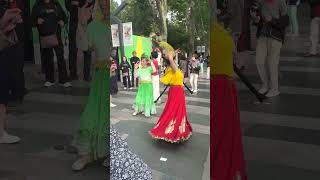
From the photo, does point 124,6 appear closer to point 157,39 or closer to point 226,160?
point 157,39

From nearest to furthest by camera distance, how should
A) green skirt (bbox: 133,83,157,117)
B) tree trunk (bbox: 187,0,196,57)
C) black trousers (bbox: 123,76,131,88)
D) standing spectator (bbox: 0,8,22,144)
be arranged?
tree trunk (bbox: 187,0,196,57)
green skirt (bbox: 133,83,157,117)
black trousers (bbox: 123,76,131,88)
standing spectator (bbox: 0,8,22,144)

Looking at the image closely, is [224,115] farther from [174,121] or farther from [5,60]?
[5,60]

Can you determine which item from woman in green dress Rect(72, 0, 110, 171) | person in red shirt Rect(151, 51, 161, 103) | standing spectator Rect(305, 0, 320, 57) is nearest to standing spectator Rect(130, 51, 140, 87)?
person in red shirt Rect(151, 51, 161, 103)

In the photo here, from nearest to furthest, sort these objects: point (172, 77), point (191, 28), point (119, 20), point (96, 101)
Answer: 1. point (191, 28)
2. point (172, 77)
3. point (119, 20)
4. point (96, 101)

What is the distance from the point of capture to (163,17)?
224cm

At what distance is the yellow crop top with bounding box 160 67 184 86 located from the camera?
227 centimetres

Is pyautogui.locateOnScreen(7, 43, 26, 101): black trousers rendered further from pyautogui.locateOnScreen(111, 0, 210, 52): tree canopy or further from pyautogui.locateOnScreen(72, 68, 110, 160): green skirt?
pyautogui.locateOnScreen(111, 0, 210, 52): tree canopy

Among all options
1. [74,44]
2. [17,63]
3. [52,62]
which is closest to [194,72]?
[74,44]

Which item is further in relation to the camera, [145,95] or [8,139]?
[8,139]

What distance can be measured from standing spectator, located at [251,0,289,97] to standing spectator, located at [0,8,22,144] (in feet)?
4.90

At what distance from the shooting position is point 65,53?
281cm

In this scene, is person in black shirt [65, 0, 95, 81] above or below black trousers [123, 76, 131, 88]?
above

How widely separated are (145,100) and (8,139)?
1.05 m

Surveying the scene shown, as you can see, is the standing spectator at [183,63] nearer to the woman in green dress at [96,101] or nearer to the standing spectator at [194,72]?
the standing spectator at [194,72]
